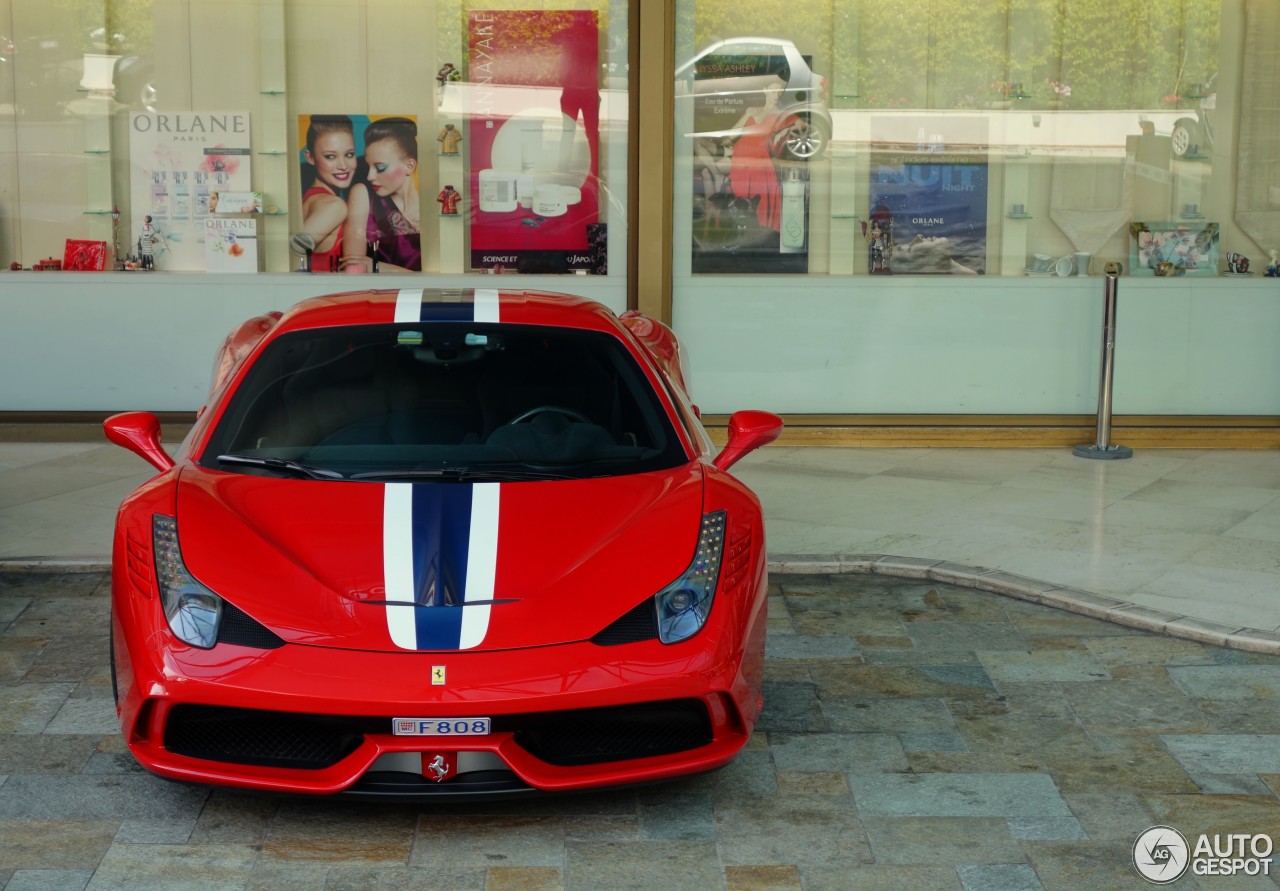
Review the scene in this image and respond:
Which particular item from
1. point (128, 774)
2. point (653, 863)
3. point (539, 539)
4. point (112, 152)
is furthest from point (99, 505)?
point (653, 863)

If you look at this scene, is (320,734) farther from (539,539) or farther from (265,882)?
(539,539)

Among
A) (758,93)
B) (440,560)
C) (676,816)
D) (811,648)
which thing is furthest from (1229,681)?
(758,93)

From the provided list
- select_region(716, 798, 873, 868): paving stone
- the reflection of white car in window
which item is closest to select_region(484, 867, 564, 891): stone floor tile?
select_region(716, 798, 873, 868): paving stone

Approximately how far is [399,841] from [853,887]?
1.12 metres

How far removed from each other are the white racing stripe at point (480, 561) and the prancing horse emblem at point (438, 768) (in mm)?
269

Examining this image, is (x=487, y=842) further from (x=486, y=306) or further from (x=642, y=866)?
(x=486, y=306)

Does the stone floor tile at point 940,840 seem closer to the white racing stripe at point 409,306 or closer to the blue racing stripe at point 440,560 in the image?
the blue racing stripe at point 440,560

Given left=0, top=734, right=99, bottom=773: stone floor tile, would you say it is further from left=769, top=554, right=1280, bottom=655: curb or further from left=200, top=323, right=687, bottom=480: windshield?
left=769, top=554, right=1280, bottom=655: curb

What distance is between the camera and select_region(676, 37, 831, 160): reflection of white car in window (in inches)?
362

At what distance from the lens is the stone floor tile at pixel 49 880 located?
3414 mm

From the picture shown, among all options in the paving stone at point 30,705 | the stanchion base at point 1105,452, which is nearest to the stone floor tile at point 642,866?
the paving stone at point 30,705

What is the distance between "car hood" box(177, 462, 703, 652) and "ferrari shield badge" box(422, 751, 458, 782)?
0.25m

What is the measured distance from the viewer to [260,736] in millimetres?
3611

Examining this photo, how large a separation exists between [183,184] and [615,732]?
22.1 feet
